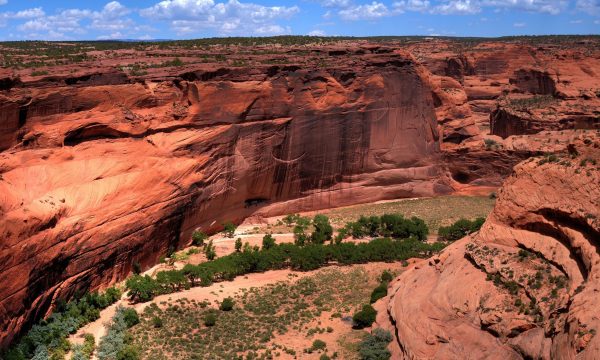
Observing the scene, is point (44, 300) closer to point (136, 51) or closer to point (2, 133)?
point (2, 133)

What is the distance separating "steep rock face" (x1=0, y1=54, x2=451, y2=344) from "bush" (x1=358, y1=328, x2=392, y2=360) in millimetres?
12409

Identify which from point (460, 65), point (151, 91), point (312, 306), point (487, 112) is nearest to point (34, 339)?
point (312, 306)

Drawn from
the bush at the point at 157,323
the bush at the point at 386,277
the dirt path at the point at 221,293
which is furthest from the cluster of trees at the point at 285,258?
the bush at the point at 157,323

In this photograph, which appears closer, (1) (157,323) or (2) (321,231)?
(1) (157,323)

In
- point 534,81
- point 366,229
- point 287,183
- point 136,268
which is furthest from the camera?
point 534,81

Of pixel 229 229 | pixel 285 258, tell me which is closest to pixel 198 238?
pixel 229 229

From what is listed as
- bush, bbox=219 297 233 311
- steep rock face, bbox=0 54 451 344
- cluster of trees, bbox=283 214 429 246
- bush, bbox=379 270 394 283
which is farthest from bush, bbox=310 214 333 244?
bush, bbox=219 297 233 311

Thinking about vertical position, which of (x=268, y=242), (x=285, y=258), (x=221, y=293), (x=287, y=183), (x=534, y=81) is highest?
(x=534, y=81)

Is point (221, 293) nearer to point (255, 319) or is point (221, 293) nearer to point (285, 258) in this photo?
point (255, 319)

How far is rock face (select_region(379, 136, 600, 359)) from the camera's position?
16.2 meters

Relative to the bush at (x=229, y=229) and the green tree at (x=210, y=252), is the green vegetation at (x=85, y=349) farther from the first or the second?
the bush at (x=229, y=229)

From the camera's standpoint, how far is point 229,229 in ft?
113

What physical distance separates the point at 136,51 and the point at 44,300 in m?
24.9

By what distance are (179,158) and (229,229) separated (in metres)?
5.45
